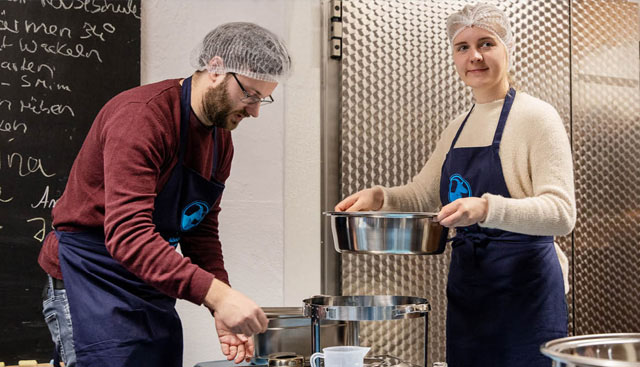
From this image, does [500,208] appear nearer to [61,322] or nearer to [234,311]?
[234,311]

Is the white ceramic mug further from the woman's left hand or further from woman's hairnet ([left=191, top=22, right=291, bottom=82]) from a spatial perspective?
woman's hairnet ([left=191, top=22, right=291, bottom=82])

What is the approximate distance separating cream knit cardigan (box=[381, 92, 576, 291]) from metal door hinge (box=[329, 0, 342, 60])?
2.70 feet

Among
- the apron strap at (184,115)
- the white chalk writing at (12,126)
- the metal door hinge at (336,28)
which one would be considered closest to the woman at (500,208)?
the apron strap at (184,115)

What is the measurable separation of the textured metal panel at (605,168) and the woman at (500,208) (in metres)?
1.39

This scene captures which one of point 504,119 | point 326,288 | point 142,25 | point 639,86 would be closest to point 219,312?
point 504,119

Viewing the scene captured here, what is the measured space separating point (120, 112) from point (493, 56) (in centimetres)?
122

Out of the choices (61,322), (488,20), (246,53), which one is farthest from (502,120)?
(61,322)

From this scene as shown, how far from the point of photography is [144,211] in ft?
5.49

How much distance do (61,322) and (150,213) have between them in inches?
18.4

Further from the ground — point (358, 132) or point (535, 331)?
point (358, 132)

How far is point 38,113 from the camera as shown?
268 centimetres

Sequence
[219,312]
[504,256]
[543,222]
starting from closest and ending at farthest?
[219,312] → [543,222] → [504,256]

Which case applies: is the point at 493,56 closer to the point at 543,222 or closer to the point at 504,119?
the point at 504,119

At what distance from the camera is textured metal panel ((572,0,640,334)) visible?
3482 millimetres
